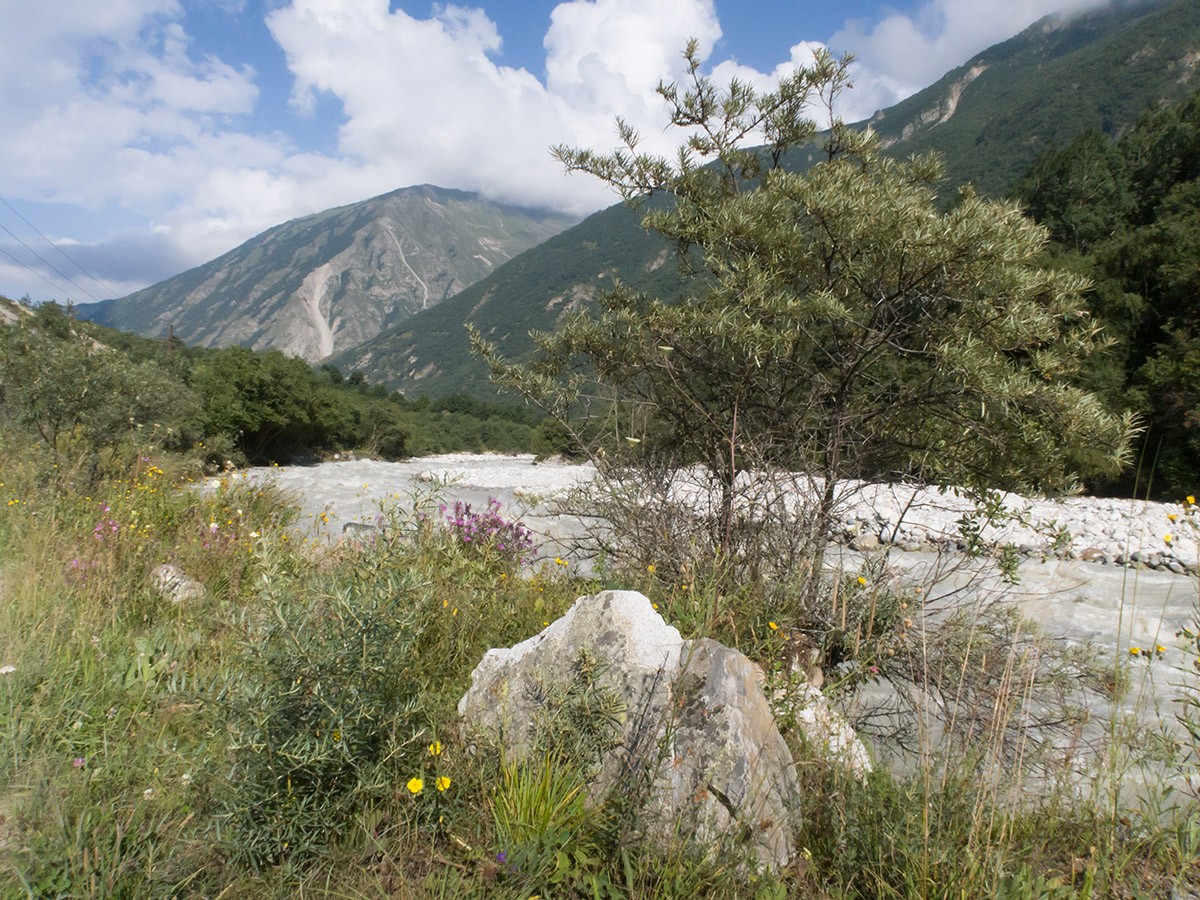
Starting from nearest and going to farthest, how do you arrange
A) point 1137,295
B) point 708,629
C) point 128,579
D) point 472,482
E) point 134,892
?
1. point 134,892
2. point 708,629
3. point 128,579
4. point 1137,295
5. point 472,482

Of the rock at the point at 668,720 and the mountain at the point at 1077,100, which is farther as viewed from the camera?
the mountain at the point at 1077,100

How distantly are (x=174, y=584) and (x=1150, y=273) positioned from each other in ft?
97.5

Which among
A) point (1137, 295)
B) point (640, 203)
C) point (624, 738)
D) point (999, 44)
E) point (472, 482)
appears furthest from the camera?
point (999, 44)

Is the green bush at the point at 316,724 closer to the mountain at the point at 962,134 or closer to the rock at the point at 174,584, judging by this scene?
the mountain at the point at 962,134

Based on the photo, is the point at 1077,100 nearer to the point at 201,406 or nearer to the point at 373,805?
the point at 201,406

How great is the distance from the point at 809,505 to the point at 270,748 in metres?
3.38

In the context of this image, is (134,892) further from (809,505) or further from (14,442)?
(14,442)

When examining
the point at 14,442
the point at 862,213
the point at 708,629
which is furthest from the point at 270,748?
the point at 14,442

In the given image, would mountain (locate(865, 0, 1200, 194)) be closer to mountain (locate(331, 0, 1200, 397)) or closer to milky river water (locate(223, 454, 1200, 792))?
mountain (locate(331, 0, 1200, 397))

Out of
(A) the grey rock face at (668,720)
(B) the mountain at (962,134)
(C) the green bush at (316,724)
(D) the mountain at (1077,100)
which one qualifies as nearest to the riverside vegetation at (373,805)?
(C) the green bush at (316,724)

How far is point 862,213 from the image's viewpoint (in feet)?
11.5

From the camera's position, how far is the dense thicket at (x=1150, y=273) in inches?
679

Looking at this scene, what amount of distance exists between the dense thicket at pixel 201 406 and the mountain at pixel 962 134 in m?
5.04

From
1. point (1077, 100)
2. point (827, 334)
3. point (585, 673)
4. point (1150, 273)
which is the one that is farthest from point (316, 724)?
point (1077, 100)
